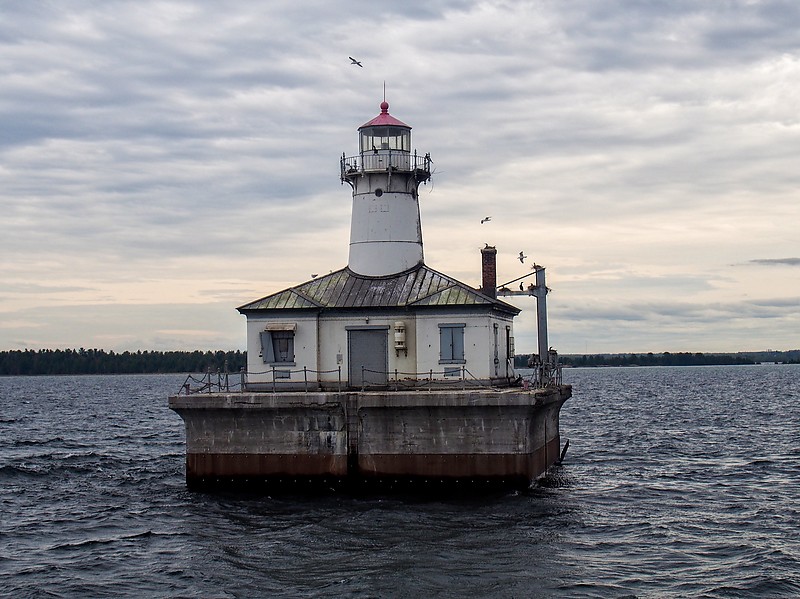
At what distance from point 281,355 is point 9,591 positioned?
42.9 ft

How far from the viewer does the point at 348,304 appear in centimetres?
3272

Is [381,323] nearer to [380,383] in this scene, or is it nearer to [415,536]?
[380,383]

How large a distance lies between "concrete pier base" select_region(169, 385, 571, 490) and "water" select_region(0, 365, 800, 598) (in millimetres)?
663

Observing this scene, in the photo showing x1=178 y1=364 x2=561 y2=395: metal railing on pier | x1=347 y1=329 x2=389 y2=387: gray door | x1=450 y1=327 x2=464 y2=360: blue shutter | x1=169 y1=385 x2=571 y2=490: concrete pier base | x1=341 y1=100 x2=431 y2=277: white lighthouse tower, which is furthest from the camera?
x1=341 y1=100 x2=431 y2=277: white lighthouse tower

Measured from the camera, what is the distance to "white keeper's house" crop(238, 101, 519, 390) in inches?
1252

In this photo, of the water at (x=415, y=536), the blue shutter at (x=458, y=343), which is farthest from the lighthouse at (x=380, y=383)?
the water at (x=415, y=536)

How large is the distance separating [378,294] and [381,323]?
124cm

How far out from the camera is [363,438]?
2845cm

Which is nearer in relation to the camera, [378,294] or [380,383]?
[380,383]

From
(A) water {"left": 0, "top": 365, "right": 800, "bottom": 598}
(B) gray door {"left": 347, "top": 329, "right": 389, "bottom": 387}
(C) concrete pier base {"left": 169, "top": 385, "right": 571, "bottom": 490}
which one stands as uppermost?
(B) gray door {"left": 347, "top": 329, "right": 389, "bottom": 387}

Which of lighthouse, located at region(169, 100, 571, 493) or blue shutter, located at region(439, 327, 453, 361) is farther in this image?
blue shutter, located at region(439, 327, 453, 361)

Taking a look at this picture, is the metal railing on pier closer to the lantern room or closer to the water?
the water

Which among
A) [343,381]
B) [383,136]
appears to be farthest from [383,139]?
[343,381]

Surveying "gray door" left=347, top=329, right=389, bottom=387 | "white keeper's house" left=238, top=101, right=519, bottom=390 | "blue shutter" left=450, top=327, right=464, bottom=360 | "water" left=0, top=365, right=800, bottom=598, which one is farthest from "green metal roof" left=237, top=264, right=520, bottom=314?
"water" left=0, top=365, right=800, bottom=598
